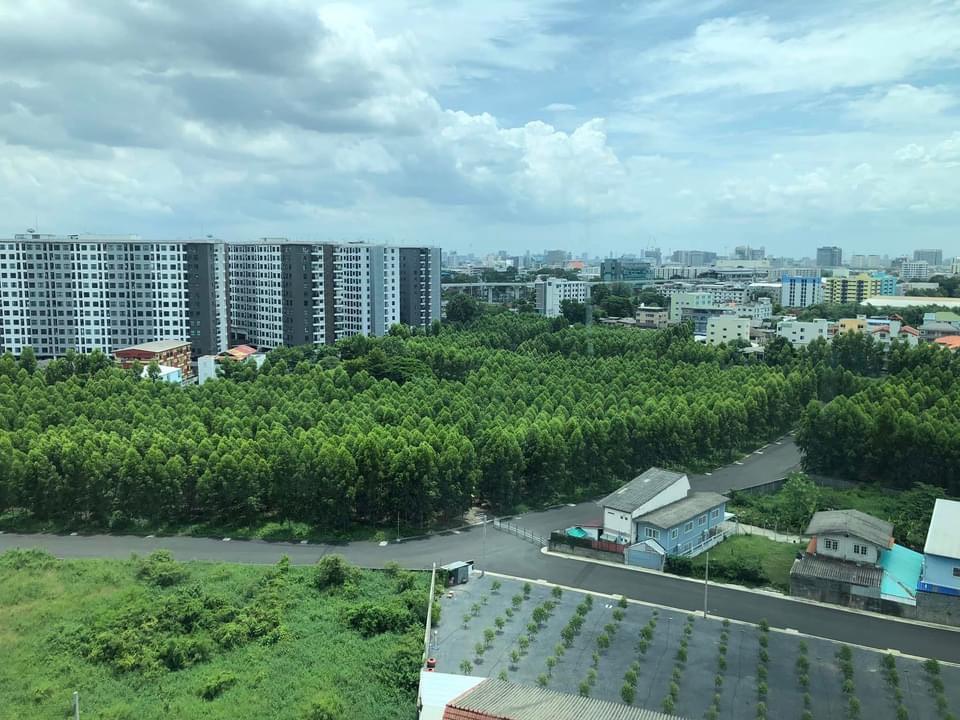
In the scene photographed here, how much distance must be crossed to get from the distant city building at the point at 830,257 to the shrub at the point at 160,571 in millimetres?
87273

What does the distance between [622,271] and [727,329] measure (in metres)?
23.1

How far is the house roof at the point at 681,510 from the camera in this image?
30.6 ft

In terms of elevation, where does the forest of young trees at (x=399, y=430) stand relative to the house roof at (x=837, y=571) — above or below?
above

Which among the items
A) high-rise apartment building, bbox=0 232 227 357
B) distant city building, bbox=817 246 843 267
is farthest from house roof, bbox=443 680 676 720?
distant city building, bbox=817 246 843 267

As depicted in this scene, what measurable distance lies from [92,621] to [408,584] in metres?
3.07

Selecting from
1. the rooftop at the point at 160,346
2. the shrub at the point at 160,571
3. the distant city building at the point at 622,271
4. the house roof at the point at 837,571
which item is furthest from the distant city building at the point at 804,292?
the shrub at the point at 160,571

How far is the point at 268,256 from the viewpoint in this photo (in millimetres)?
25656

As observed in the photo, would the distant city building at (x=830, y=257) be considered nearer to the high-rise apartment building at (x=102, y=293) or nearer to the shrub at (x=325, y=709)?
the high-rise apartment building at (x=102, y=293)

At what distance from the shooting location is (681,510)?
973 cm

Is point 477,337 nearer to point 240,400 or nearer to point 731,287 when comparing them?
point 240,400

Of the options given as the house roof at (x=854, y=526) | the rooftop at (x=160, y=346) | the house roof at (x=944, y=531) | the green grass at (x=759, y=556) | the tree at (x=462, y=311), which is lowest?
the green grass at (x=759, y=556)

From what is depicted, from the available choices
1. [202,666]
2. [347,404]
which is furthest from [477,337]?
[202,666]

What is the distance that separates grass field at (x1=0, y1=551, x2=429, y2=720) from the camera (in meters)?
6.30

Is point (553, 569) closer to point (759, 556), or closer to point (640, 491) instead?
point (640, 491)
